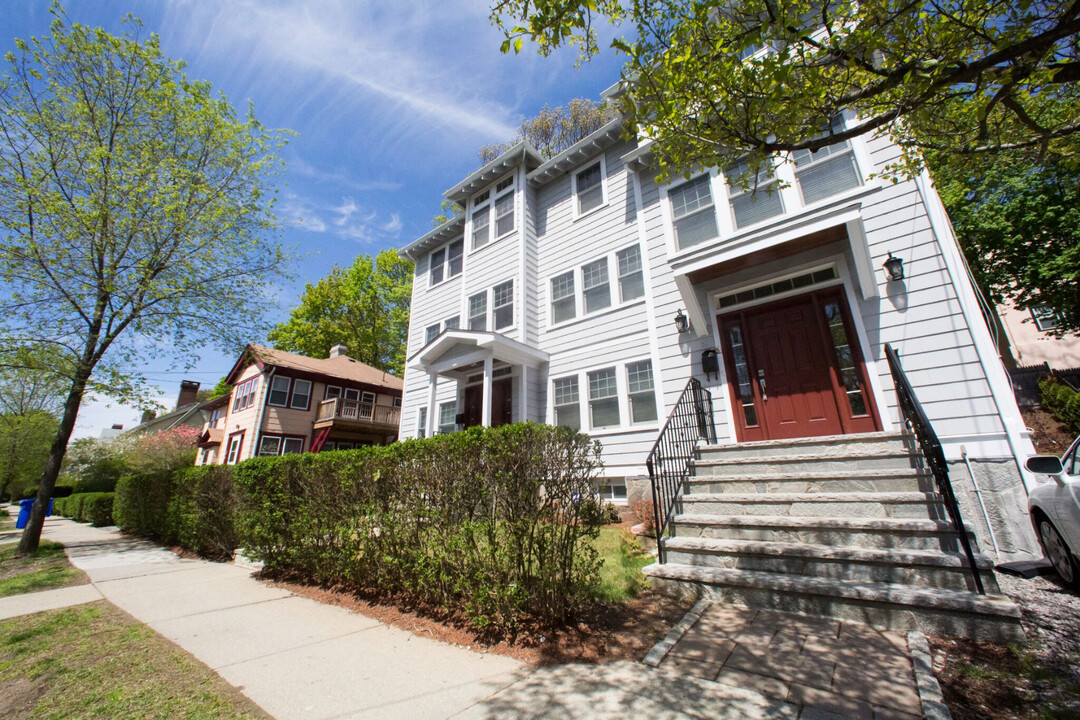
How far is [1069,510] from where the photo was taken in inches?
133

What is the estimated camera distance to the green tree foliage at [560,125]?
60.1ft

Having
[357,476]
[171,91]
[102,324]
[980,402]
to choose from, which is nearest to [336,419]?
[102,324]

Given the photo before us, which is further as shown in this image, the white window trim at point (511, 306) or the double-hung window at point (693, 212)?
the white window trim at point (511, 306)

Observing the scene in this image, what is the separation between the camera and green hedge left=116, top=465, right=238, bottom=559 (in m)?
7.25

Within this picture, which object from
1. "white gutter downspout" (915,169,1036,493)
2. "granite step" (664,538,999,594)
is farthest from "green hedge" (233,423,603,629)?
"white gutter downspout" (915,169,1036,493)

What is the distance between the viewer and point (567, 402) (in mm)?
9469

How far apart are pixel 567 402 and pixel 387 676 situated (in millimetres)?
6992

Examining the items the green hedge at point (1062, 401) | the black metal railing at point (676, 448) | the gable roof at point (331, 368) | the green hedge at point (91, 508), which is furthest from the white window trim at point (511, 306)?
the green hedge at point (91, 508)

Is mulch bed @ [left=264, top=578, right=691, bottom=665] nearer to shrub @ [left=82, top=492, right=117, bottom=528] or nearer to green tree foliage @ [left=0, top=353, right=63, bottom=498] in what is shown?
shrub @ [left=82, top=492, right=117, bottom=528]

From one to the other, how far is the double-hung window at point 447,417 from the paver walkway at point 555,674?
7387 millimetres

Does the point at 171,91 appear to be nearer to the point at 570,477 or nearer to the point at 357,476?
the point at 357,476

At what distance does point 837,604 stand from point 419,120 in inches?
361

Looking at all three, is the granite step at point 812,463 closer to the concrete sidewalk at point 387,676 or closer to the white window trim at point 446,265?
the concrete sidewalk at point 387,676

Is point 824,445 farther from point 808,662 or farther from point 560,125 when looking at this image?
point 560,125
